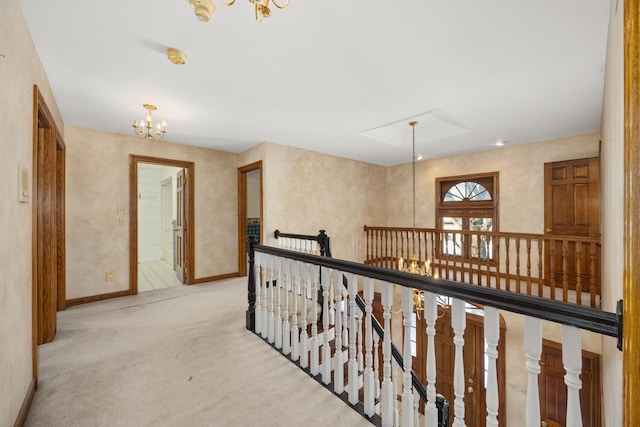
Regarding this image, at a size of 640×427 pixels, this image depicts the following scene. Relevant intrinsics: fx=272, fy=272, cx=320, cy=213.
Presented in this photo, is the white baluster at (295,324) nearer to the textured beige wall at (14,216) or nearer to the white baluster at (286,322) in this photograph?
the white baluster at (286,322)

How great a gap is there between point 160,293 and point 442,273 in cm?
460

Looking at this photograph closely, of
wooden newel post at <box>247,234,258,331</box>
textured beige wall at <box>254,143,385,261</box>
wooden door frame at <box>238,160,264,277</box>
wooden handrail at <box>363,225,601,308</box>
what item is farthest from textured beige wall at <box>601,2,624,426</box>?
wooden door frame at <box>238,160,264,277</box>

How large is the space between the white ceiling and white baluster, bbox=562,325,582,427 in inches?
70.7

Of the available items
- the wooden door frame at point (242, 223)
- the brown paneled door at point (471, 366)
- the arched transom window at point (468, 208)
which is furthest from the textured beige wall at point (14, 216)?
the arched transom window at point (468, 208)

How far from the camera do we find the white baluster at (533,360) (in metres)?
0.95

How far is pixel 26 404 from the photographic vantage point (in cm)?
160

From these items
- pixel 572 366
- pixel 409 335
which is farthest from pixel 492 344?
pixel 409 335

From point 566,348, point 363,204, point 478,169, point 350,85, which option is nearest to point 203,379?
point 566,348

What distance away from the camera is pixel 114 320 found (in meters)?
3.00

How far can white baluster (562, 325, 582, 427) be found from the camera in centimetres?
89

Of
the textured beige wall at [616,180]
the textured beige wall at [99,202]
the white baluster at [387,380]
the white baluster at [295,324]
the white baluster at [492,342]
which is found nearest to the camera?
the white baluster at [492,342]

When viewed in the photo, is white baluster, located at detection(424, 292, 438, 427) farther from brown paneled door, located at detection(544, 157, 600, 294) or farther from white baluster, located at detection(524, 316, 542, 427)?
brown paneled door, located at detection(544, 157, 600, 294)

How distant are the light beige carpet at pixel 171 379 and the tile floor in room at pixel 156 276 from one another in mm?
1524

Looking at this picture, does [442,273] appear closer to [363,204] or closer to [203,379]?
[363,204]
